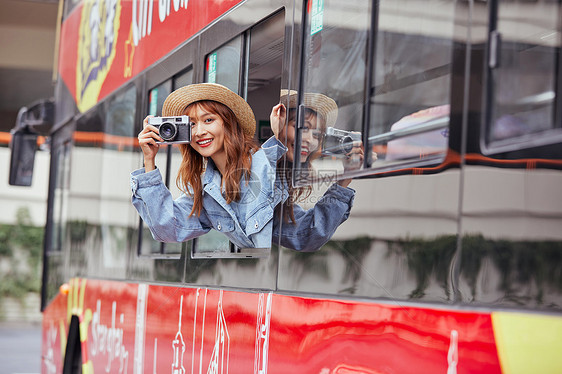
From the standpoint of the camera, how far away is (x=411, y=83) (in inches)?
75.5

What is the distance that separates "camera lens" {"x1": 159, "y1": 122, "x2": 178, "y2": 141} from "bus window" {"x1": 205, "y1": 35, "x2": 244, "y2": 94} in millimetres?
227

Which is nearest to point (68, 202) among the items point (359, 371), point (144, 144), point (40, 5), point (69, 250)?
point (69, 250)

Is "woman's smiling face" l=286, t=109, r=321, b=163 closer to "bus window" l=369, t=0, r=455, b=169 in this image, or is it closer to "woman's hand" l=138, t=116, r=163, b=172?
"bus window" l=369, t=0, r=455, b=169

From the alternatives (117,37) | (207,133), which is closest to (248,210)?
(207,133)

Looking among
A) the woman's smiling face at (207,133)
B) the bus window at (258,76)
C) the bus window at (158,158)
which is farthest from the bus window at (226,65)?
the bus window at (158,158)

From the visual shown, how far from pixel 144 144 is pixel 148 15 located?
1.00 metres

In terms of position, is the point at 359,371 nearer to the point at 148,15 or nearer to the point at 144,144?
the point at 144,144

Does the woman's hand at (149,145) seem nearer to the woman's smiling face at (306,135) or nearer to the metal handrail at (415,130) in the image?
the woman's smiling face at (306,135)

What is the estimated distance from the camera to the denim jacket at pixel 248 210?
7.45 ft

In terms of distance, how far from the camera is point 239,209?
276 cm

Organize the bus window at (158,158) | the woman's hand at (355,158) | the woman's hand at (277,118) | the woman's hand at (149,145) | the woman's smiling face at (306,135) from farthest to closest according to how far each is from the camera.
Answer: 1. the bus window at (158,158)
2. the woman's hand at (149,145)
3. the woman's hand at (277,118)
4. the woman's smiling face at (306,135)
5. the woman's hand at (355,158)

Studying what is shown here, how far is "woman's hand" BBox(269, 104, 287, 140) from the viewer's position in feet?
8.34

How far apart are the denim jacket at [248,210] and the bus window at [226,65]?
28cm

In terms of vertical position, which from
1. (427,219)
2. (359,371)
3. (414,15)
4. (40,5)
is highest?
(40,5)
